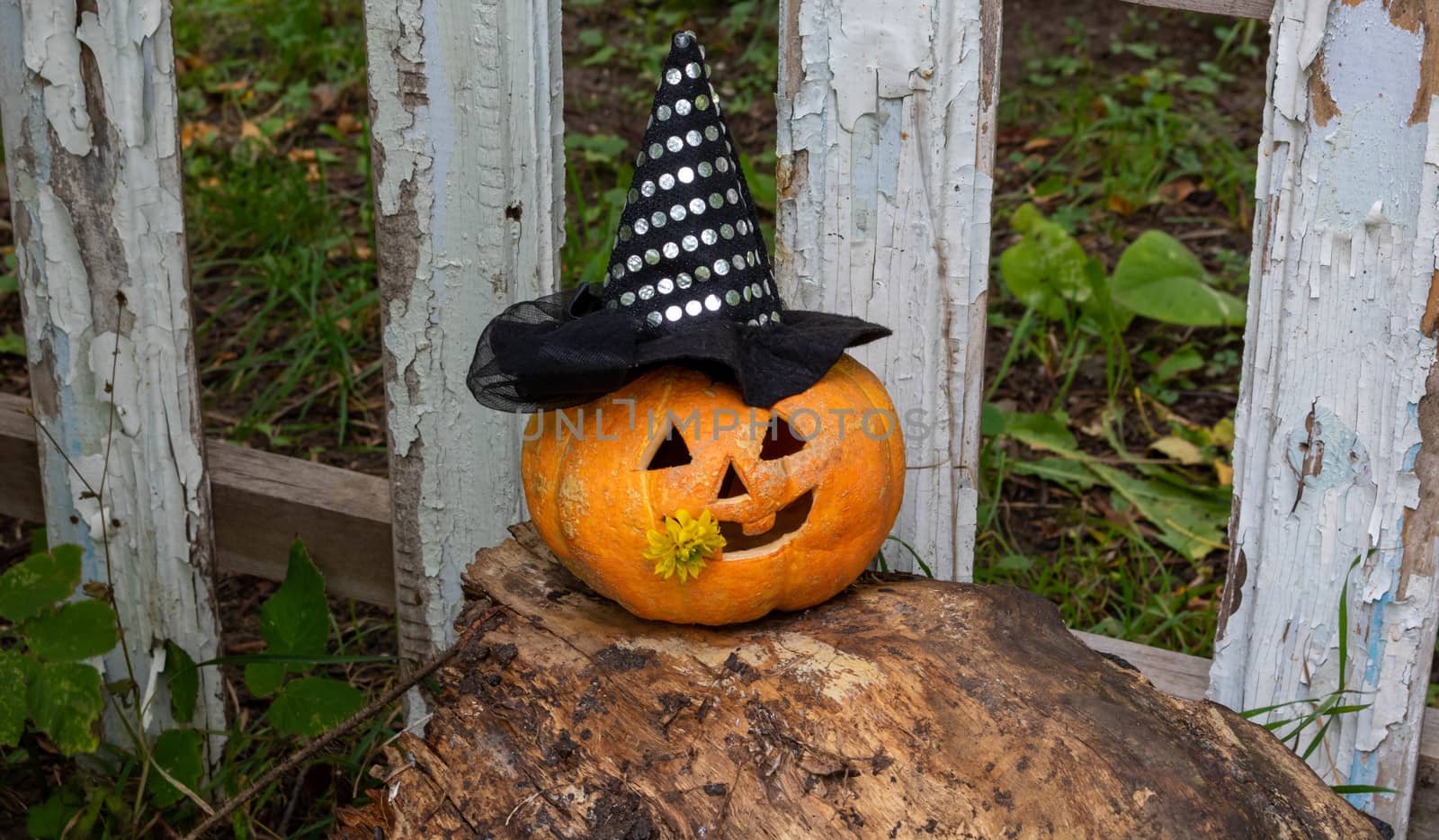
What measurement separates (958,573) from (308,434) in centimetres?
194

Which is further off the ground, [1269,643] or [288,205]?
[288,205]

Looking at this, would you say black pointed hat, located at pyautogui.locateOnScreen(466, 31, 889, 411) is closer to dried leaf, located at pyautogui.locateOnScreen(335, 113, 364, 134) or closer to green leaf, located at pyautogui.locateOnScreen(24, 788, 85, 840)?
green leaf, located at pyautogui.locateOnScreen(24, 788, 85, 840)

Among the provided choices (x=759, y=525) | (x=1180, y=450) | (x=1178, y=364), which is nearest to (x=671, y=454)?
(x=759, y=525)

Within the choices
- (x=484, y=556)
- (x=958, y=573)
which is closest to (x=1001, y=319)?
(x=958, y=573)

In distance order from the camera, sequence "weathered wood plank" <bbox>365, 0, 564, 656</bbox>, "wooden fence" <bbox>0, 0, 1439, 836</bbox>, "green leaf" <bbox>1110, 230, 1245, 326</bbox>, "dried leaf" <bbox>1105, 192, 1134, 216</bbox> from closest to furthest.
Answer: "wooden fence" <bbox>0, 0, 1439, 836</bbox>, "weathered wood plank" <bbox>365, 0, 564, 656</bbox>, "green leaf" <bbox>1110, 230, 1245, 326</bbox>, "dried leaf" <bbox>1105, 192, 1134, 216</bbox>

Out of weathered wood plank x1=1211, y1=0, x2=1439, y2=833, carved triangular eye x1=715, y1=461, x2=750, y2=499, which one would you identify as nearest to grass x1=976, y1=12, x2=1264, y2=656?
weathered wood plank x1=1211, y1=0, x2=1439, y2=833

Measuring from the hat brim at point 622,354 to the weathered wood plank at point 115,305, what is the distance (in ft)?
2.72

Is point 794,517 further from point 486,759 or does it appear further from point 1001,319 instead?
point 1001,319

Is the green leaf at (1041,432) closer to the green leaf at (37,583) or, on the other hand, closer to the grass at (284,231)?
the grass at (284,231)

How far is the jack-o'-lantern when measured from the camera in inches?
71.7

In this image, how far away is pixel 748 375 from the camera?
5.89 ft

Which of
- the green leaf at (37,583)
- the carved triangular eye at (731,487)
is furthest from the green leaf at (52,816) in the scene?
the carved triangular eye at (731,487)

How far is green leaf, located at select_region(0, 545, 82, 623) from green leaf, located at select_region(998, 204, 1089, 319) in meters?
2.42

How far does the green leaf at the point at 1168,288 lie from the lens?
12.2ft
